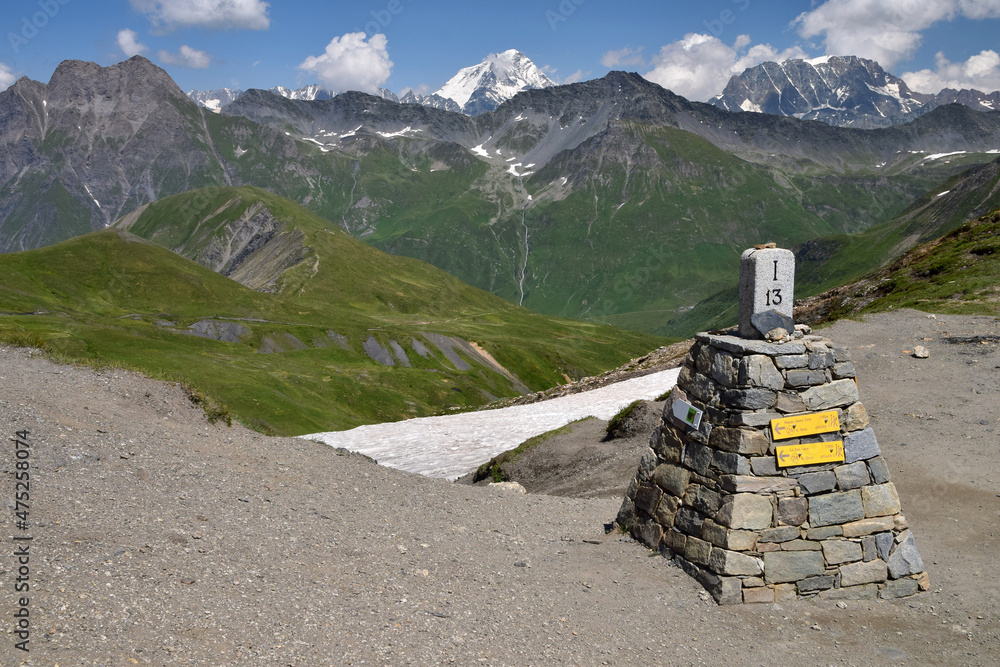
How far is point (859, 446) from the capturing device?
1405 cm

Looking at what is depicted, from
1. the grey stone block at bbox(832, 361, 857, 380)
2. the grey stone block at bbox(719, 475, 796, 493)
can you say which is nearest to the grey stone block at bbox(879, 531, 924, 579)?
the grey stone block at bbox(719, 475, 796, 493)

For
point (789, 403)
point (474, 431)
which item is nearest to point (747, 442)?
point (789, 403)

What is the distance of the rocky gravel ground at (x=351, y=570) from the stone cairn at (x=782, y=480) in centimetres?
67

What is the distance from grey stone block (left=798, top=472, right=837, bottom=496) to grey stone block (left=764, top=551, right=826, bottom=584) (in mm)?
1342

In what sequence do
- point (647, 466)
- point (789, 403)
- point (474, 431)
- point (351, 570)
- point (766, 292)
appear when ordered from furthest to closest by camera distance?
point (474, 431), point (647, 466), point (766, 292), point (789, 403), point (351, 570)

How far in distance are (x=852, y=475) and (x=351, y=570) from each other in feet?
36.3

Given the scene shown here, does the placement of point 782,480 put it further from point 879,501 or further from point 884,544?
point 884,544

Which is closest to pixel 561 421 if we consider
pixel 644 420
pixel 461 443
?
pixel 461 443

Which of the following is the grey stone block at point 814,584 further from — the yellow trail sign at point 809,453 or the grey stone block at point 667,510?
the grey stone block at point 667,510

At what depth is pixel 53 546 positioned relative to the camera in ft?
35.7

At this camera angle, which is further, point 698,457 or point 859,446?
point 698,457

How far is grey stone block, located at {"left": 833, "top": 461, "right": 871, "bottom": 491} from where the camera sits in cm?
1378

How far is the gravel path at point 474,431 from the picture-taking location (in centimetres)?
3691

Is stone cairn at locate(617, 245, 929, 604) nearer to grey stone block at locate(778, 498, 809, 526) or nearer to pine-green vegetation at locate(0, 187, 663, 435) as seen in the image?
grey stone block at locate(778, 498, 809, 526)
